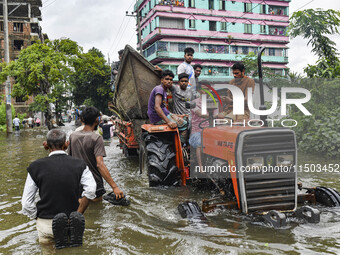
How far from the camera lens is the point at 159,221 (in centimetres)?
486

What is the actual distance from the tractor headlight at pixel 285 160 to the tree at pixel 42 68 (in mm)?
24391

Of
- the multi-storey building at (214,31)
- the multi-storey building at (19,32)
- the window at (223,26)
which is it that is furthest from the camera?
the multi-storey building at (19,32)

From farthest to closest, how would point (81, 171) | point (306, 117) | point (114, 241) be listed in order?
point (306, 117) < point (114, 241) < point (81, 171)

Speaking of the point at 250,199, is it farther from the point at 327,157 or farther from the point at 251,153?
the point at 327,157

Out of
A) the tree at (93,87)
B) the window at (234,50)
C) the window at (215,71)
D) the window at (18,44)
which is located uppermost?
the window at (18,44)

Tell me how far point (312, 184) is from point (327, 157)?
2869 millimetres

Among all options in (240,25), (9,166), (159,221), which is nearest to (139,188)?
(159,221)

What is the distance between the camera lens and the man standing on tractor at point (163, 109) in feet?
20.5

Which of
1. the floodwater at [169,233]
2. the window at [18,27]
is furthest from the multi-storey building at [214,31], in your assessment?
the floodwater at [169,233]

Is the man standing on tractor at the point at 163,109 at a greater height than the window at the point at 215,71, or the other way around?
the window at the point at 215,71

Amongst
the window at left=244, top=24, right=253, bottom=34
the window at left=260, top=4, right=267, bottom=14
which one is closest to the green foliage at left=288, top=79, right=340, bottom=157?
the window at left=244, top=24, right=253, bottom=34

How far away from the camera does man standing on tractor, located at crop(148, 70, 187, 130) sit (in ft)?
20.5

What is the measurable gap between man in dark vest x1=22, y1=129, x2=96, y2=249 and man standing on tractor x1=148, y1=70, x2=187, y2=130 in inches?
106

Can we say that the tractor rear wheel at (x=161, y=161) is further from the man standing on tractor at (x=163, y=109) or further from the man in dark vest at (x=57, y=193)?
the man in dark vest at (x=57, y=193)
